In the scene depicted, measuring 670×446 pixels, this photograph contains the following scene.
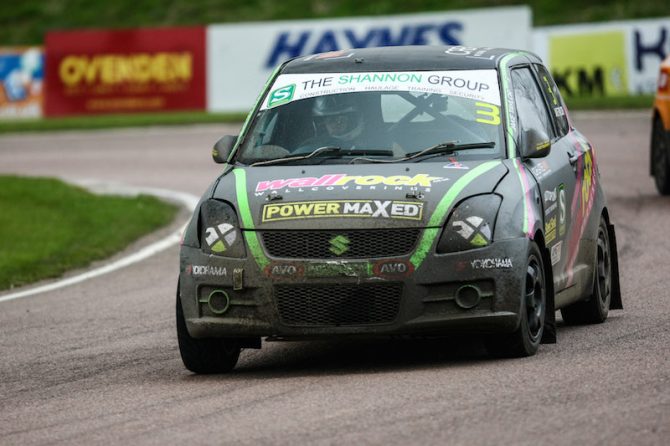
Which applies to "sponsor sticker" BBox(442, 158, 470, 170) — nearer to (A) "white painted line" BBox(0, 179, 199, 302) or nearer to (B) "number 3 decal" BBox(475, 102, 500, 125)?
(B) "number 3 decal" BBox(475, 102, 500, 125)

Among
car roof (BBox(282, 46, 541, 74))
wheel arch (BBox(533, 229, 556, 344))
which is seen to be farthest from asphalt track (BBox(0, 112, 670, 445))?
car roof (BBox(282, 46, 541, 74))

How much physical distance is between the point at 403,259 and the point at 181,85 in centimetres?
2507

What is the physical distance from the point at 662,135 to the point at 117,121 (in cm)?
1631

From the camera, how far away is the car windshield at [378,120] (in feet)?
28.8

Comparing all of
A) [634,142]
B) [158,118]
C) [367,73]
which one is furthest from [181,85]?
[367,73]

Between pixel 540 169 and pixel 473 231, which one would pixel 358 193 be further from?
pixel 540 169

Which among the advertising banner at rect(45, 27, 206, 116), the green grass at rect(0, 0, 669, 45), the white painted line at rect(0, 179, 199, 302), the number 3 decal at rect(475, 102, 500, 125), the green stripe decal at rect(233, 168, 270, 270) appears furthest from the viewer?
the green grass at rect(0, 0, 669, 45)

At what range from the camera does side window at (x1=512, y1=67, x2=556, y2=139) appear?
9.26 m

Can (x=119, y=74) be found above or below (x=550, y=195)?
below

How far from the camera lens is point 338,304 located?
316 inches

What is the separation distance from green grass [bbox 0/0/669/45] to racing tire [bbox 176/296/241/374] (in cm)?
2977

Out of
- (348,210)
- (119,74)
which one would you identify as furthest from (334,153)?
(119,74)

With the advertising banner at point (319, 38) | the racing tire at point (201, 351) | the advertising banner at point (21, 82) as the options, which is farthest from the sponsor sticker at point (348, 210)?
the advertising banner at point (21, 82)

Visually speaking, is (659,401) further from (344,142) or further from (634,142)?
(634,142)
